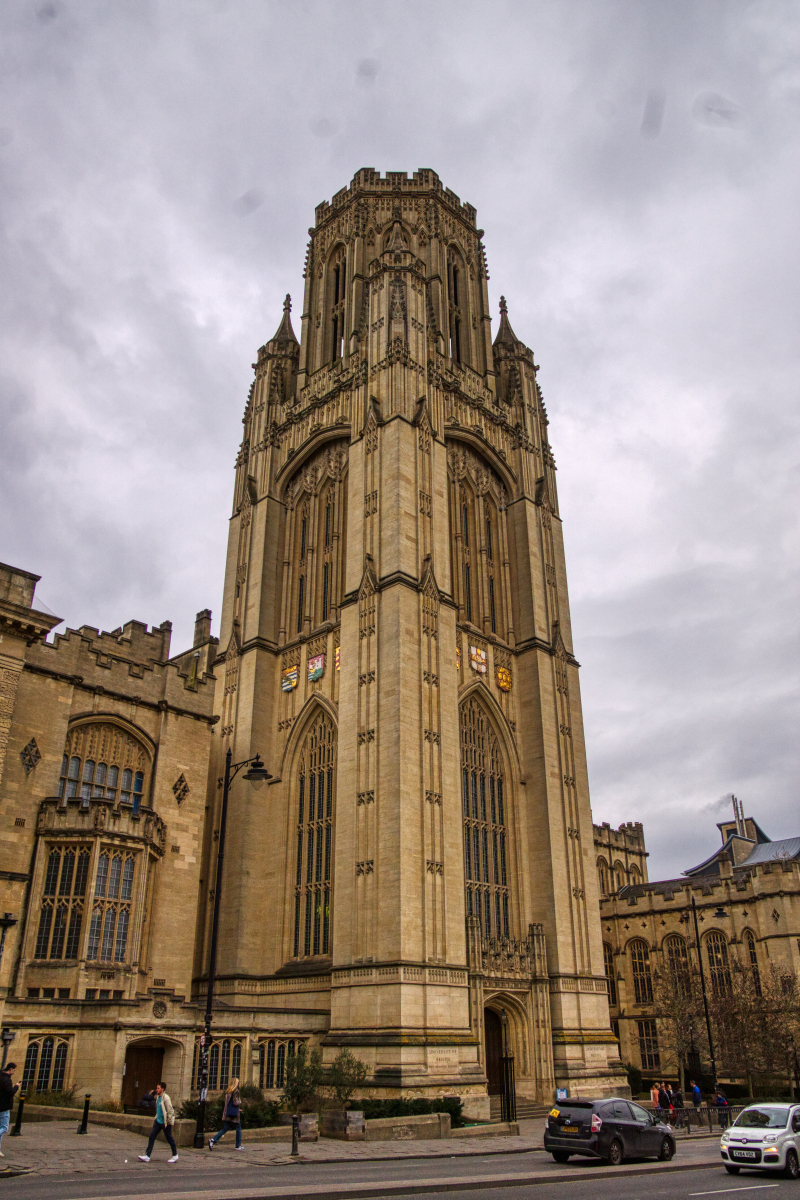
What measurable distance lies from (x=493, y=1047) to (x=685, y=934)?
21.0 metres

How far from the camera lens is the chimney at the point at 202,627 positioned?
5312 centimetres

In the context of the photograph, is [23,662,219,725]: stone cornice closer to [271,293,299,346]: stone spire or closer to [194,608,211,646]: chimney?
[194,608,211,646]: chimney

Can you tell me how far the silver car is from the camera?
15.7 meters

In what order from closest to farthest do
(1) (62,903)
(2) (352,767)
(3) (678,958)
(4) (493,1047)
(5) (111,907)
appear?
(1) (62,903) → (5) (111,907) → (2) (352,767) → (4) (493,1047) → (3) (678,958)

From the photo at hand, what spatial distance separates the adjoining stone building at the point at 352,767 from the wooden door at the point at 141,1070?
0.24ft

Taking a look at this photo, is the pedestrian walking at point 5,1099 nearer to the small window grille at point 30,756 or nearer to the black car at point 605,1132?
the black car at point 605,1132

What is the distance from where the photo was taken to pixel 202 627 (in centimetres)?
5372

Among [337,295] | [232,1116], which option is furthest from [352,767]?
[337,295]

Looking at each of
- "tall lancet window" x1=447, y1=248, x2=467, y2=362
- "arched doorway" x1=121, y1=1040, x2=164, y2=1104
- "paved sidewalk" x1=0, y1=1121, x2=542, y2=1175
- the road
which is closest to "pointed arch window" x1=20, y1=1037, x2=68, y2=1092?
"arched doorway" x1=121, y1=1040, x2=164, y2=1104

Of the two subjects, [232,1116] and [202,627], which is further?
[202,627]

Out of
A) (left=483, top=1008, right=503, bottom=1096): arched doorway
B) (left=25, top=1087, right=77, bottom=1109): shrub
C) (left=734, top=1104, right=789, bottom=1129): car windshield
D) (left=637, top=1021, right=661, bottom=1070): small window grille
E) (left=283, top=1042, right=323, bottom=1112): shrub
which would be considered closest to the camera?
(left=734, top=1104, right=789, bottom=1129): car windshield

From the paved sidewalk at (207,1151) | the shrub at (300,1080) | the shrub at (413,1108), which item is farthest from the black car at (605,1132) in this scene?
the shrub at (413,1108)

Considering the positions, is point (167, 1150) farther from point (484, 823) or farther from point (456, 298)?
point (456, 298)

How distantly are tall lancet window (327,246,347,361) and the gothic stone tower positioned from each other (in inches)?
8.7
